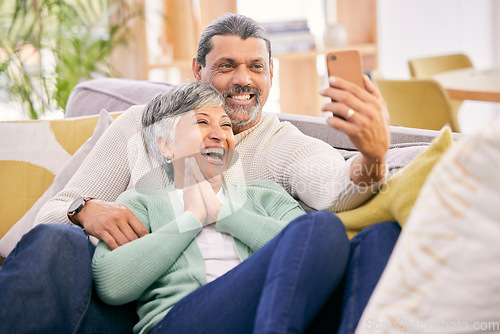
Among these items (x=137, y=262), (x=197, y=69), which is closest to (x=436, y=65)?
(x=197, y=69)

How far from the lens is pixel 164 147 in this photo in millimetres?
1276

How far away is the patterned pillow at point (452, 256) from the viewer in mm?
725

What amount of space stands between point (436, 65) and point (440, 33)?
118cm

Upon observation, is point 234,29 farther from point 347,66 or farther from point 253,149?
point 347,66

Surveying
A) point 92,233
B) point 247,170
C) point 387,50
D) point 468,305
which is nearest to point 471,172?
point 468,305

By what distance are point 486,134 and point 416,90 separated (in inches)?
65.1

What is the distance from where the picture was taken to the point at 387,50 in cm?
417

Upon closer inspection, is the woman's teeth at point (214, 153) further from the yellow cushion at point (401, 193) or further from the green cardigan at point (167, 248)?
the yellow cushion at point (401, 193)

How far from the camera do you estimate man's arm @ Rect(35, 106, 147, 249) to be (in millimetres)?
1249

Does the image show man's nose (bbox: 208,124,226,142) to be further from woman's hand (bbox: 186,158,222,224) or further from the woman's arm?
the woman's arm

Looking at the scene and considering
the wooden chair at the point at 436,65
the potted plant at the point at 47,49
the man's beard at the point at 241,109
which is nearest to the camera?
the man's beard at the point at 241,109

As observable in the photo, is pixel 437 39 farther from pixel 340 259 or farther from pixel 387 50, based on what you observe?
pixel 340 259

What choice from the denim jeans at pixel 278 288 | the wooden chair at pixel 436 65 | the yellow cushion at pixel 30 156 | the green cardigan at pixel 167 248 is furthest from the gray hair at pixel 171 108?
the wooden chair at pixel 436 65

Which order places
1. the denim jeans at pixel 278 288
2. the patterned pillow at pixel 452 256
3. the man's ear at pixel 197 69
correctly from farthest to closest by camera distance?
1. the man's ear at pixel 197 69
2. the denim jeans at pixel 278 288
3. the patterned pillow at pixel 452 256
